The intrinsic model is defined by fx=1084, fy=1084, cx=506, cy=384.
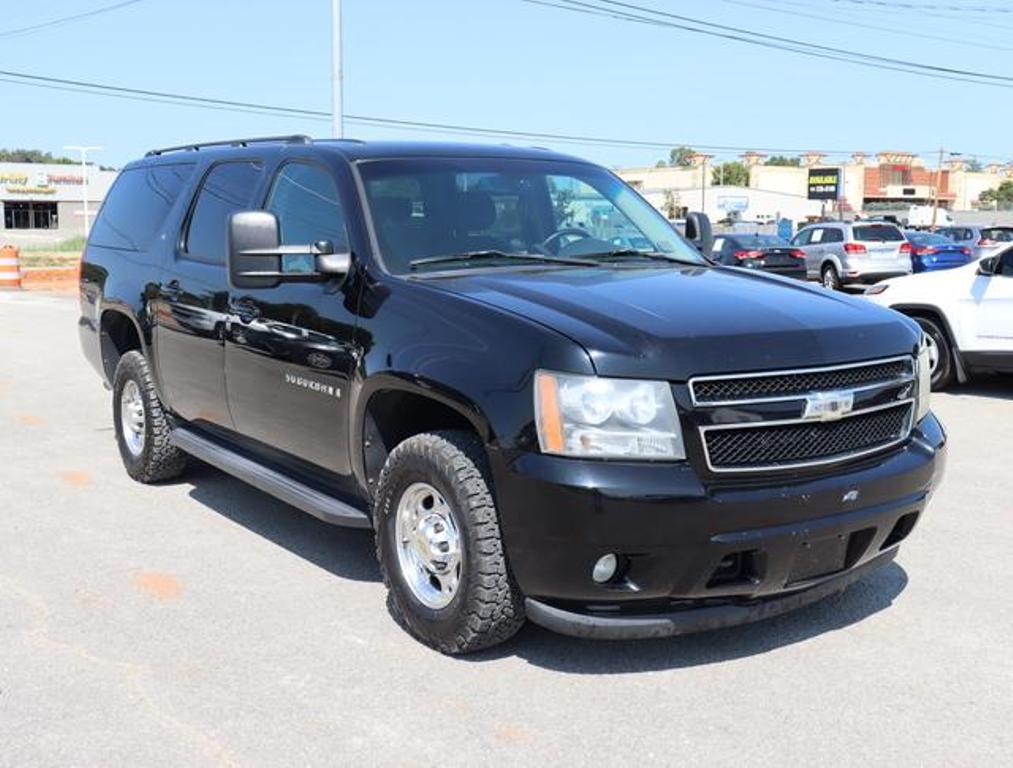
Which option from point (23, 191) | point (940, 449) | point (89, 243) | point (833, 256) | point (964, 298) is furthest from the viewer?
point (23, 191)

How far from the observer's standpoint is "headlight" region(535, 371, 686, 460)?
11.5 ft

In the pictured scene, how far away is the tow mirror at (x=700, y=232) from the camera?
6156 millimetres

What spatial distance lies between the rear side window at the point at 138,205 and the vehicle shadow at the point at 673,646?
357 cm

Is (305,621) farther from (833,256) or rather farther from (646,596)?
(833,256)

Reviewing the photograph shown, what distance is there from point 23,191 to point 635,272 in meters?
96.2

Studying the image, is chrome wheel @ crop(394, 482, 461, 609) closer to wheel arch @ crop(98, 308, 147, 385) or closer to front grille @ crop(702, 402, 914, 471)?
front grille @ crop(702, 402, 914, 471)

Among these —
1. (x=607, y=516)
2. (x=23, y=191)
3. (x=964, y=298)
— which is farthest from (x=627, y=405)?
(x=23, y=191)

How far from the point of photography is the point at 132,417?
6691 millimetres

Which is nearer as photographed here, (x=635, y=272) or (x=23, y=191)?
(x=635, y=272)

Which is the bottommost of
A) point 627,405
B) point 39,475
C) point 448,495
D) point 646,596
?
point 39,475

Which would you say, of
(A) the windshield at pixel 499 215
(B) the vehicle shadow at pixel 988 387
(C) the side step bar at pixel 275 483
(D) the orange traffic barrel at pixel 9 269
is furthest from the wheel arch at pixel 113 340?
(D) the orange traffic barrel at pixel 9 269

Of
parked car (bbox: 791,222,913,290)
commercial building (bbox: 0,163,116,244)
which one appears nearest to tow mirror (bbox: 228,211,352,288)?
parked car (bbox: 791,222,913,290)

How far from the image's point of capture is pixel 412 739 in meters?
3.40

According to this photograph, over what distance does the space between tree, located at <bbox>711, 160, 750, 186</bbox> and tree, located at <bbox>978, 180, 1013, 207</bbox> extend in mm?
28053
